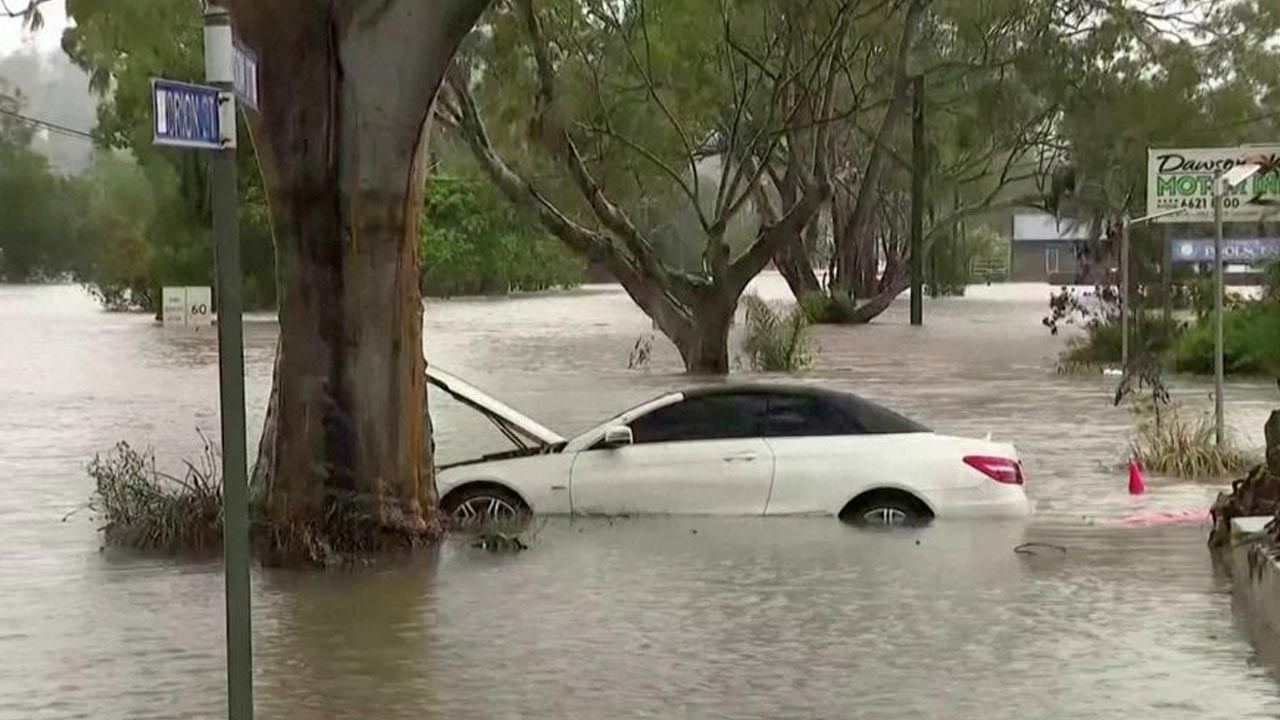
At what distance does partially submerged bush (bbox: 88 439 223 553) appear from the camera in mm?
14711

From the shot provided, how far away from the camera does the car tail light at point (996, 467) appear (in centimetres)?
1559

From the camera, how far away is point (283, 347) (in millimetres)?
14461

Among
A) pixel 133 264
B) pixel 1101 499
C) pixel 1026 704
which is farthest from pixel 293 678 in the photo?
pixel 133 264

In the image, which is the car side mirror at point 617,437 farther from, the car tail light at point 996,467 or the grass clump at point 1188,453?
the grass clump at point 1188,453

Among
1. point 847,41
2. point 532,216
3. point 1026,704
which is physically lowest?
point 1026,704

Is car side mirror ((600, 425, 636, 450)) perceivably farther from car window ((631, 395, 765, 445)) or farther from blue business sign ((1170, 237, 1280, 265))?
blue business sign ((1170, 237, 1280, 265))

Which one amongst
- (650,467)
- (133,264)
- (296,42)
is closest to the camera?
(296,42)

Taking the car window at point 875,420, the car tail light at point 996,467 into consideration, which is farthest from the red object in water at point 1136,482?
the car window at point 875,420

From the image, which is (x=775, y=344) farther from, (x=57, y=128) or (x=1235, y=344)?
(x=57, y=128)

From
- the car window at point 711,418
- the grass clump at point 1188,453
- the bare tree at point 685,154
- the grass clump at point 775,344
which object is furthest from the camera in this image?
the grass clump at point 775,344

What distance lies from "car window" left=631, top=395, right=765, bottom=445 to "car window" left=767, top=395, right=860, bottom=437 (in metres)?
0.11

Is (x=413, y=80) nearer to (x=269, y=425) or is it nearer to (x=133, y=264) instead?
(x=269, y=425)

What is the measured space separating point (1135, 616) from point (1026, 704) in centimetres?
273

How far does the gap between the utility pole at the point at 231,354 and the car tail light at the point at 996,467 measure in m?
9.63
